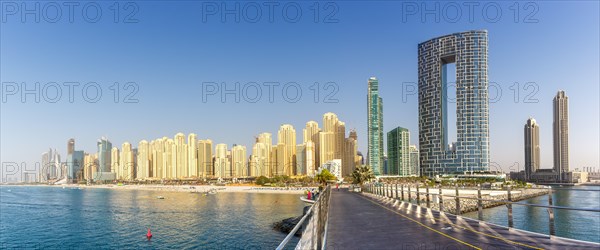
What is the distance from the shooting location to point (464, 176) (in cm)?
18062

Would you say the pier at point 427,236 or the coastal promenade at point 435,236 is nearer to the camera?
the pier at point 427,236

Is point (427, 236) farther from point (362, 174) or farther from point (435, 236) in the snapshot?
point (362, 174)

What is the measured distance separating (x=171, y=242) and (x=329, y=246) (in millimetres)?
47093

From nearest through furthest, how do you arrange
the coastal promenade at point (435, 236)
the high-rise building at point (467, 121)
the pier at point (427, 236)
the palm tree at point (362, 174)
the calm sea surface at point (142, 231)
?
1. the pier at point (427, 236)
2. the coastal promenade at point (435, 236)
3. the calm sea surface at point (142, 231)
4. the palm tree at point (362, 174)
5. the high-rise building at point (467, 121)

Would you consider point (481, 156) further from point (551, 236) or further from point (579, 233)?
point (551, 236)

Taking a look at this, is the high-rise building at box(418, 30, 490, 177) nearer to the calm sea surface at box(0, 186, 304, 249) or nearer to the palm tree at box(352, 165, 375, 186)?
the palm tree at box(352, 165, 375, 186)

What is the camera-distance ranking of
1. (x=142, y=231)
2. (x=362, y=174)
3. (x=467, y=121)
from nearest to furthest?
(x=142, y=231)
(x=362, y=174)
(x=467, y=121)

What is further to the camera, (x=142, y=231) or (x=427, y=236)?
(x=142, y=231)

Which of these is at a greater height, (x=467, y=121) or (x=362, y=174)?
(x=467, y=121)

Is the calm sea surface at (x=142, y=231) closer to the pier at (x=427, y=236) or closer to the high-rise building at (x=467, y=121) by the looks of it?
the pier at (x=427, y=236)

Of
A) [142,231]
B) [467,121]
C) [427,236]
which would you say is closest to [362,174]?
[142,231]

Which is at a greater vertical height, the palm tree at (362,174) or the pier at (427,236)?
the pier at (427,236)

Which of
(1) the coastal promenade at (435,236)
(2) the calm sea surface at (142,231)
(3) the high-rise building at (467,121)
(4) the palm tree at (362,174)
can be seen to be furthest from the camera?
(3) the high-rise building at (467,121)

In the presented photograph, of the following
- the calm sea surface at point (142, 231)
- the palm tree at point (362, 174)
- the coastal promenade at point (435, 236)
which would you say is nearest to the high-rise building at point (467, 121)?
the palm tree at point (362, 174)
